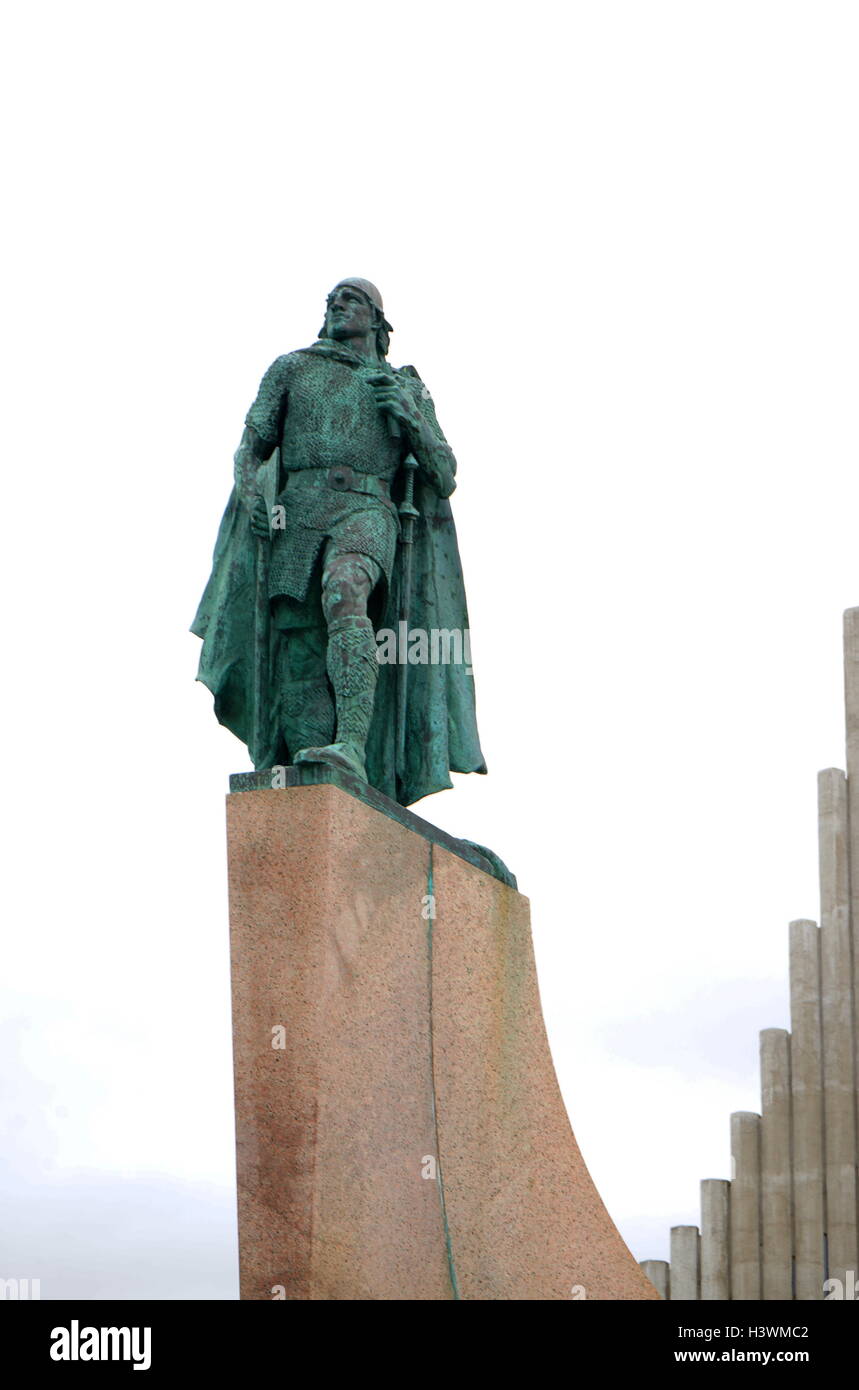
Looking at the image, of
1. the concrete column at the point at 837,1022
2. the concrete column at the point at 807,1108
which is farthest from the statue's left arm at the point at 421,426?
the concrete column at the point at 807,1108

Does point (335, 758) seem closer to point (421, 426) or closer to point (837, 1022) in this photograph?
point (421, 426)

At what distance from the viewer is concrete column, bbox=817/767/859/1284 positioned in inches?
968

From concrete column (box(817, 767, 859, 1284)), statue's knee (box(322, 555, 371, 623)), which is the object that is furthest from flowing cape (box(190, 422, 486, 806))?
concrete column (box(817, 767, 859, 1284))

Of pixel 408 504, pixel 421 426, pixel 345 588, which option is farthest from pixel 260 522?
pixel 421 426

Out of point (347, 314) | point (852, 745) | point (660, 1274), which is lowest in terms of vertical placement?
point (660, 1274)

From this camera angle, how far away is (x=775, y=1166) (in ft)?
82.2

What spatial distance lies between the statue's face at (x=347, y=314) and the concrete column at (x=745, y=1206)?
17.7 metres

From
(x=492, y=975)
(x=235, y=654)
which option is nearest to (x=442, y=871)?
(x=492, y=975)

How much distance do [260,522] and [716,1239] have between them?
18.2 metres

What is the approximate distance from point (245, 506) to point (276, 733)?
0.86 metres

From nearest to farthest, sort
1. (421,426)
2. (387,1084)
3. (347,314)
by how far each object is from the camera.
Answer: (387,1084) < (421,426) < (347,314)

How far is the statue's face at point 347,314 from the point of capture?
8867 millimetres
